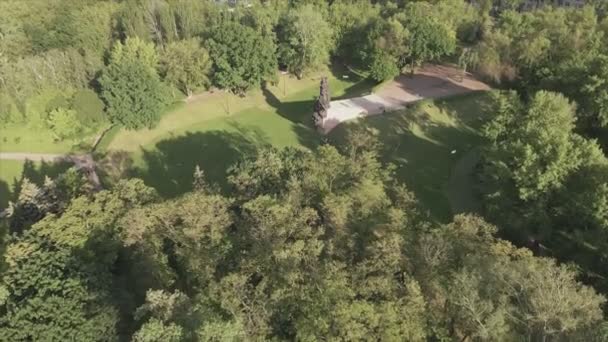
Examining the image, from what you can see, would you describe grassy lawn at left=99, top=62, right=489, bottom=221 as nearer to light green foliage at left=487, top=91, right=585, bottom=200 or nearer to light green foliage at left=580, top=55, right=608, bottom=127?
light green foliage at left=487, top=91, right=585, bottom=200

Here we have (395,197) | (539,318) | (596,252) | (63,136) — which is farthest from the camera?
(63,136)

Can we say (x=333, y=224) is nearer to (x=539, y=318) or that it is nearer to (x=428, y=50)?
(x=539, y=318)

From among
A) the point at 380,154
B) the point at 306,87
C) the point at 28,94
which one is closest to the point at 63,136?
the point at 28,94

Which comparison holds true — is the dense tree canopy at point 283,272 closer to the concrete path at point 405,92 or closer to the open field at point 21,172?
the open field at point 21,172

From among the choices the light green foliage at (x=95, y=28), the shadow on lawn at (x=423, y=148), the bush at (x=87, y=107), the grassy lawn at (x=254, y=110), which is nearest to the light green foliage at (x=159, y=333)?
the shadow on lawn at (x=423, y=148)

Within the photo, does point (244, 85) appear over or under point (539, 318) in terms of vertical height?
under

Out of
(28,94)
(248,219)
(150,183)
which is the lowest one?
(150,183)

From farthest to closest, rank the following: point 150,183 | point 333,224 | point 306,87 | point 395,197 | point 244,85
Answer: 1. point 306,87
2. point 244,85
3. point 150,183
4. point 395,197
5. point 333,224
